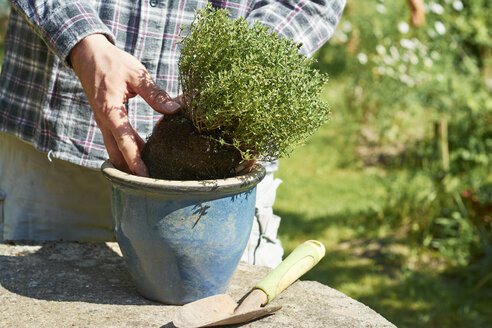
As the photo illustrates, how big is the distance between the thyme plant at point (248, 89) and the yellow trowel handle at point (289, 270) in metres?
0.35

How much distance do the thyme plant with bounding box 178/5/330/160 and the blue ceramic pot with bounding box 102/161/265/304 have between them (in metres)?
0.13

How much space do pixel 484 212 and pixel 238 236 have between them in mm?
2762

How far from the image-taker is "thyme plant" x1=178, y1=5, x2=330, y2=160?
4.52ft

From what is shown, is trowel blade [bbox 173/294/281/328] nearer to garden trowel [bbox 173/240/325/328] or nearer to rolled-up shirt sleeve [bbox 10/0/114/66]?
garden trowel [bbox 173/240/325/328]

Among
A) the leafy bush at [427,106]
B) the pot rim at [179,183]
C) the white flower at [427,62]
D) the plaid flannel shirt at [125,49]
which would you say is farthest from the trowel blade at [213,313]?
the white flower at [427,62]

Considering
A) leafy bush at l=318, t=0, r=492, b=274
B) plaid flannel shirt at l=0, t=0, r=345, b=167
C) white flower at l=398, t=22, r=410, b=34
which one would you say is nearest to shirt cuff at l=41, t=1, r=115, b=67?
plaid flannel shirt at l=0, t=0, r=345, b=167

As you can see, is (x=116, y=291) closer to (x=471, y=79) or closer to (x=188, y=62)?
(x=188, y=62)

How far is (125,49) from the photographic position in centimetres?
188

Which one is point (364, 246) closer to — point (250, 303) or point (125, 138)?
point (250, 303)

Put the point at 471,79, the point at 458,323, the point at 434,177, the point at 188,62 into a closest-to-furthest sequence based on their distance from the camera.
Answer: the point at 188,62 → the point at 458,323 → the point at 434,177 → the point at 471,79

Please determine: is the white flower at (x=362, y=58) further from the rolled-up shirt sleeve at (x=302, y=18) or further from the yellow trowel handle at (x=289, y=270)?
the yellow trowel handle at (x=289, y=270)

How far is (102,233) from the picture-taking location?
2.25 m

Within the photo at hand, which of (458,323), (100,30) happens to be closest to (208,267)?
(100,30)

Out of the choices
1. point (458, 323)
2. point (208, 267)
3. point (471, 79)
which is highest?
point (471, 79)
